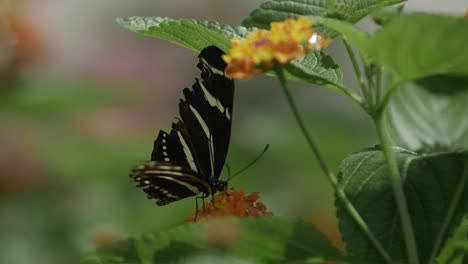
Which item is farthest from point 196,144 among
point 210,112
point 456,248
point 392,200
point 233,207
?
point 456,248

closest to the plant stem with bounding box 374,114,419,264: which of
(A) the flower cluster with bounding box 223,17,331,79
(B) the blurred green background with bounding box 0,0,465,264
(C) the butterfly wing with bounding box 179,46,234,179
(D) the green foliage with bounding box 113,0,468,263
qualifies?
(D) the green foliage with bounding box 113,0,468,263

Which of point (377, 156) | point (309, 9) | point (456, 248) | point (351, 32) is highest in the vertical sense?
Result: point (309, 9)

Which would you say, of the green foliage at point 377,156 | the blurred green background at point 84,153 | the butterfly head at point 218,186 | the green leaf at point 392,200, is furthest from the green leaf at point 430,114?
the blurred green background at point 84,153

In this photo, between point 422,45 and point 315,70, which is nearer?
point 422,45

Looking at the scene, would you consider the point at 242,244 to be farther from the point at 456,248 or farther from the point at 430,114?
the point at 430,114

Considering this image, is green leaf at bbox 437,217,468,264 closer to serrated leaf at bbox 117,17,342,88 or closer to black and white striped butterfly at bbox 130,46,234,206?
serrated leaf at bbox 117,17,342,88

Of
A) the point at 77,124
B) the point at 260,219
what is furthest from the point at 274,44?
the point at 77,124
